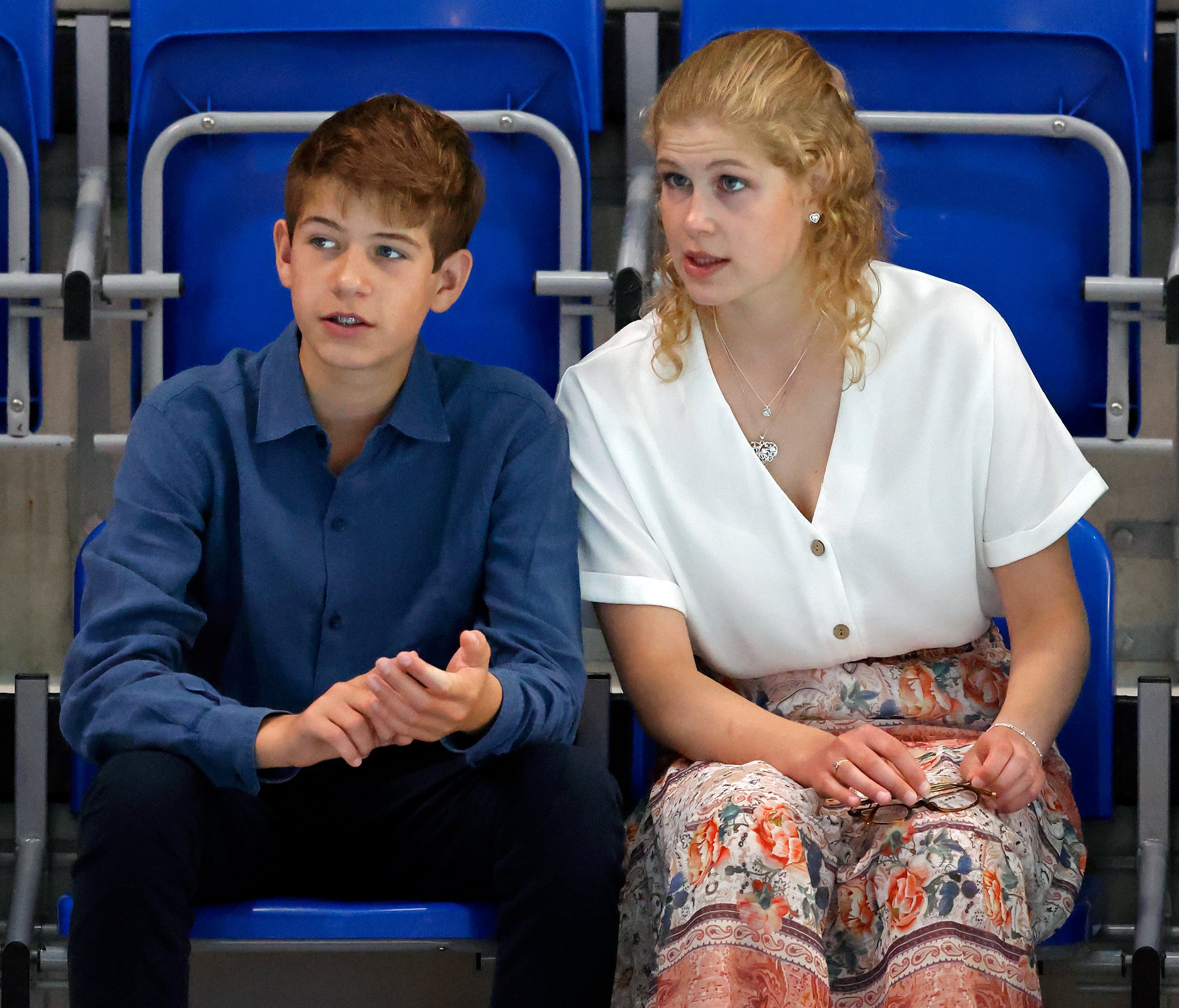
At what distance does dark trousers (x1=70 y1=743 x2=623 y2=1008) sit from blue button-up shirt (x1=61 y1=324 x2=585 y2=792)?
9cm

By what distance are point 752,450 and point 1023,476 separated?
0.89 ft

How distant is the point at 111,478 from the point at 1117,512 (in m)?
1.36

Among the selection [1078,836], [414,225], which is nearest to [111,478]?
[414,225]

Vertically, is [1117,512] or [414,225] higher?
[414,225]

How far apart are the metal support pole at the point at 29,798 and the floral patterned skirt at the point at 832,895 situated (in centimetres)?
67

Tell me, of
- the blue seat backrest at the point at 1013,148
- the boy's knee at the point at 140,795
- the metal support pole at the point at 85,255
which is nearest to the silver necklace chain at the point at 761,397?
the blue seat backrest at the point at 1013,148

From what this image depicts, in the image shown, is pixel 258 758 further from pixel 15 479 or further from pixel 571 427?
pixel 15 479

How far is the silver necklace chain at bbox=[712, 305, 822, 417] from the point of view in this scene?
5.14ft

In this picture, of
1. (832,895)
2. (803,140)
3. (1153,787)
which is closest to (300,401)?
(803,140)

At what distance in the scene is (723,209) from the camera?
1.49 meters

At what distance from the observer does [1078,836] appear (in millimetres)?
1452

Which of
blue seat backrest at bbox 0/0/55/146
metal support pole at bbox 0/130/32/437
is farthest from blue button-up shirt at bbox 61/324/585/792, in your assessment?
blue seat backrest at bbox 0/0/55/146

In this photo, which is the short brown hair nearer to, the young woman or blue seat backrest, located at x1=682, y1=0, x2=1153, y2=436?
the young woman

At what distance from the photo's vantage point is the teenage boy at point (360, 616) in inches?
49.4
